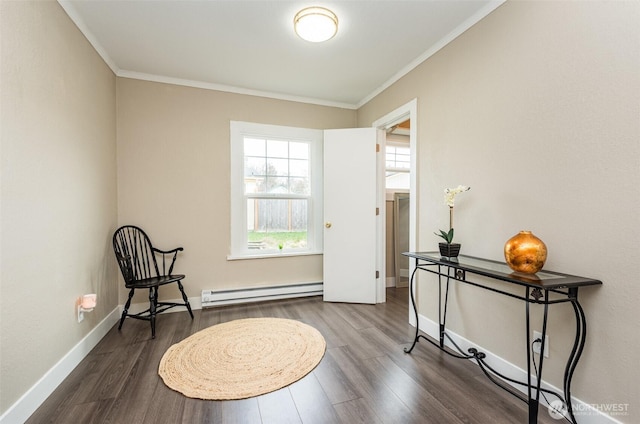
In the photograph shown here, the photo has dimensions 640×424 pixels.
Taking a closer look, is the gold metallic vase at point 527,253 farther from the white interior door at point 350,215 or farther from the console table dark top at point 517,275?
the white interior door at point 350,215

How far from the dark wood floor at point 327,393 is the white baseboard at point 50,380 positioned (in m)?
0.04

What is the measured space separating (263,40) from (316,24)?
22.4 inches

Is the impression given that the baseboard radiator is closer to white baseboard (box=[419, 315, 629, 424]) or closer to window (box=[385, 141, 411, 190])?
white baseboard (box=[419, 315, 629, 424])

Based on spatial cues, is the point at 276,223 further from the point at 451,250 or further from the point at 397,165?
the point at 451,250

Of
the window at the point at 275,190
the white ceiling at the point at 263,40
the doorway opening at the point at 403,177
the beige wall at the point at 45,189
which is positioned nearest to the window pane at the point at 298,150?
the window at the point at 275,190

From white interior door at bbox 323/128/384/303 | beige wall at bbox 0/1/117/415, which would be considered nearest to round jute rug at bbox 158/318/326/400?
beige wall at bbox 0/1/117/415

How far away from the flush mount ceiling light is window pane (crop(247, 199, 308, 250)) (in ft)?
6.32

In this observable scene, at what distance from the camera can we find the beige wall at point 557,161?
4.30 ft

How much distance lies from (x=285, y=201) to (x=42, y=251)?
2.32 meters

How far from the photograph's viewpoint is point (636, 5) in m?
1.28

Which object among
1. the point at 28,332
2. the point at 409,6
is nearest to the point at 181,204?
the point at 28,332

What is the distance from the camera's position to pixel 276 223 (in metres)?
3.61

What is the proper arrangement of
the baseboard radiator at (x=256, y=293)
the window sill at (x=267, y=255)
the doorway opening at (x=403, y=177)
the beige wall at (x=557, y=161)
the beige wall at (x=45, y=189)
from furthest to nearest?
the window sill at (x=267, y=255)
the baseboard radiator at (x=256, y=293)
the doorway opening at (x=403, y=177)
the beige wall at (x=45, y=189)
the beige wall at (x=557, y=161)

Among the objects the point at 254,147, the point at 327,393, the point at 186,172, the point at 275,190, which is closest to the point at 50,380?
the point at 327,393
